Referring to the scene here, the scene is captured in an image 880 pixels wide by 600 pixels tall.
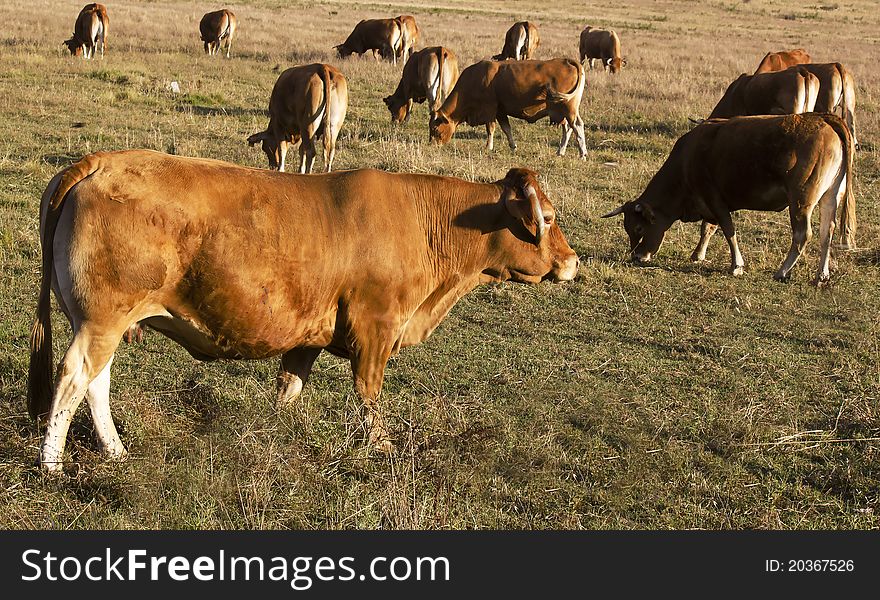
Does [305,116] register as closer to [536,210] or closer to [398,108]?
[398,108]

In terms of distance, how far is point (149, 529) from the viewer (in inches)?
173

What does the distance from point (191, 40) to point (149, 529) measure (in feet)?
83.2

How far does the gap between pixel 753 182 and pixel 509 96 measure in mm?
7216

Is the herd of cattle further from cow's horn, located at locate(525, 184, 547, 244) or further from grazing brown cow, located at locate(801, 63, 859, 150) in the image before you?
grazing brown cow, located at locate(801, 63, 859, 150)

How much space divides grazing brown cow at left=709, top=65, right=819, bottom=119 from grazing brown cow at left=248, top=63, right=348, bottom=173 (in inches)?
208

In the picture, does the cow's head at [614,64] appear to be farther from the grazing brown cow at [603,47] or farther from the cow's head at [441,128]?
the cow's head at [441,128]

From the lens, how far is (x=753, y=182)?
30.2 ft

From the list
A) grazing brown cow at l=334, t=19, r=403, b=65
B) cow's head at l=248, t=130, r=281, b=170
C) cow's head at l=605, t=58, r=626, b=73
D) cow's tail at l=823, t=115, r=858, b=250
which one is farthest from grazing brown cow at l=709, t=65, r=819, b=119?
grazing brown cow at l=334, t=19, r=403, b=65

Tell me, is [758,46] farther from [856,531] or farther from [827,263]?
[856,531]

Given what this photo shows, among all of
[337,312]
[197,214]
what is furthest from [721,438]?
[197,214]

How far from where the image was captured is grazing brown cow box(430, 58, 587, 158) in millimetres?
15711

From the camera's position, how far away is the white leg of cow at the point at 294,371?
571 centimetres

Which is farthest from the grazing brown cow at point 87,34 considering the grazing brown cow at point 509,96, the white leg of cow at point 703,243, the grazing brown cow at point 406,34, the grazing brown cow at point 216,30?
the white leg of cow at point 703,243

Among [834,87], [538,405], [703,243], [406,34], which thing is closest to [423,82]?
[834,87]
